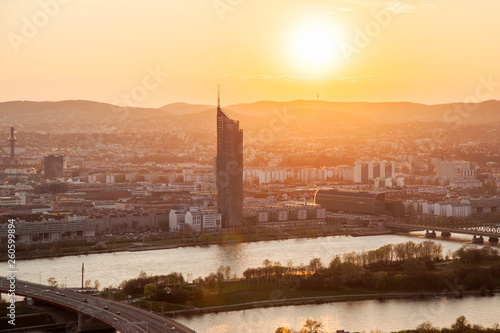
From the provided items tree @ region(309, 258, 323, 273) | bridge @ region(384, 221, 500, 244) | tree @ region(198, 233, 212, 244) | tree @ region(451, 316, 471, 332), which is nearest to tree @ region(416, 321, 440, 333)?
tree @ region(451, 316, 471, 332)

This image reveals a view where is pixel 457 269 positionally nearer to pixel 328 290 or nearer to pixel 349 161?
pixel 328 290

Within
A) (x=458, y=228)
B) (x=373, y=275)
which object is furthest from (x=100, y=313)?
(x=458, y=228)

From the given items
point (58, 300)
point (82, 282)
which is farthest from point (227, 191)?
point (58, 300)

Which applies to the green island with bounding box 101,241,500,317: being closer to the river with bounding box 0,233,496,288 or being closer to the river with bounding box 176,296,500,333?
the river with bounding box 176,296,500,333

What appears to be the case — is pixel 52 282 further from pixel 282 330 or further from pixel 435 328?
pixel 435 328

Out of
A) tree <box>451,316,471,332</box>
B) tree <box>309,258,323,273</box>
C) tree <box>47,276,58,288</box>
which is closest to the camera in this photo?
tree <box>451,316,471,332</box>

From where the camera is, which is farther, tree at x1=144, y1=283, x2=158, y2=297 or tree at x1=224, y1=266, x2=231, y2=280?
tree at x1=224, y1=266, x2=231, y2=280
